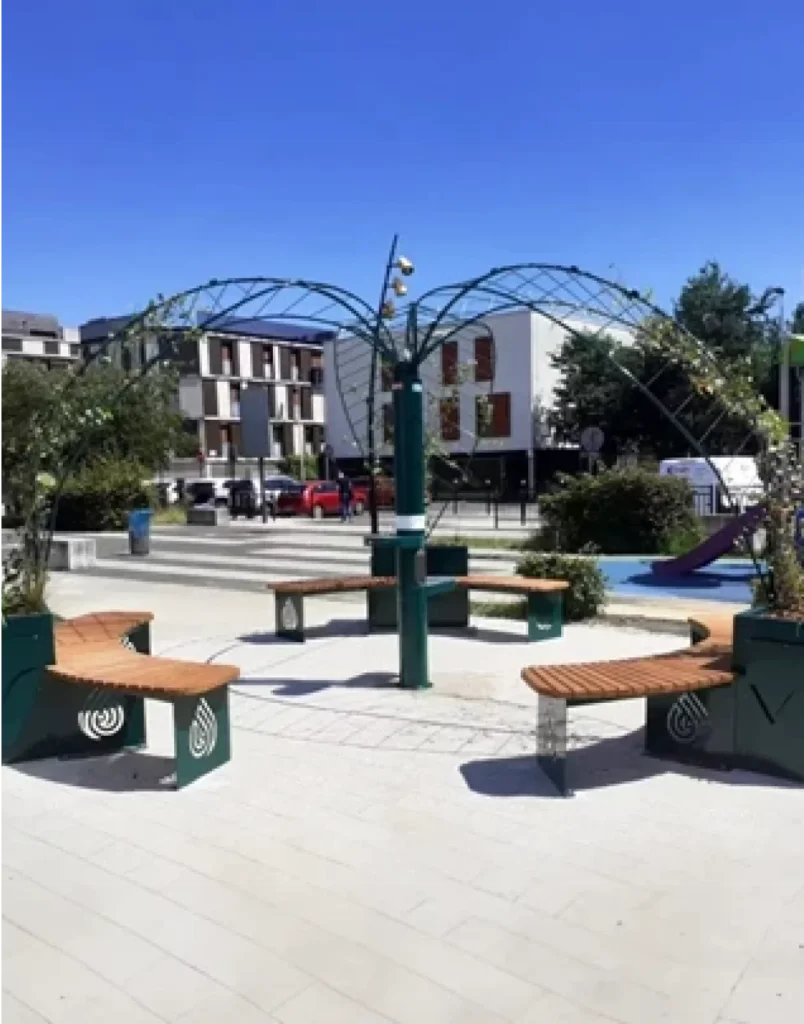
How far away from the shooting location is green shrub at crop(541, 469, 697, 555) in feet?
51.0

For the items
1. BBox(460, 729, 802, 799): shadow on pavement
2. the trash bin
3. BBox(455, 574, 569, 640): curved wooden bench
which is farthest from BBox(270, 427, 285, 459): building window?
BBox(460, 729, 802, 799): shadow on pavement

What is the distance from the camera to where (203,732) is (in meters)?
4.52

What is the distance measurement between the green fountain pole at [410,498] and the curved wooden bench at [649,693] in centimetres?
154

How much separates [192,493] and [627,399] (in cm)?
1955

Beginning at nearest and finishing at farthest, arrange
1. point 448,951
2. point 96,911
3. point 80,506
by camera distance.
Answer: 1. point 448,951
2. point 96,911
3. point 80,506

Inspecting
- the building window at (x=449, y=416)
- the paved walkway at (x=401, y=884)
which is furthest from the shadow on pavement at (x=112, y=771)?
the building window at (x=449, y=416)

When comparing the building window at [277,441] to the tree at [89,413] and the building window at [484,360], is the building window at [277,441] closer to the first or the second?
the tree at [89,413]

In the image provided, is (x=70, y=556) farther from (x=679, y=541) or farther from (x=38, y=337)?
(x=38, y=337)

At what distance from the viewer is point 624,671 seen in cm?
455

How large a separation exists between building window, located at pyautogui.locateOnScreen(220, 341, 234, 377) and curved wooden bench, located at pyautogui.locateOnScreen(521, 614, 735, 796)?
55674 millimetres

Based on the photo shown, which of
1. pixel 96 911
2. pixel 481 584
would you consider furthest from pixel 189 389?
pixel 96 911

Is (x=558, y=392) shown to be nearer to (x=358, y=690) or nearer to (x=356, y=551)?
(x=356, y=551)

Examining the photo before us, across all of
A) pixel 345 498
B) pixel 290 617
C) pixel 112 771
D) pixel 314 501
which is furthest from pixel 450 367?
pixel 314 501

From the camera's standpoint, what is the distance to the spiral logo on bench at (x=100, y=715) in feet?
15.8
